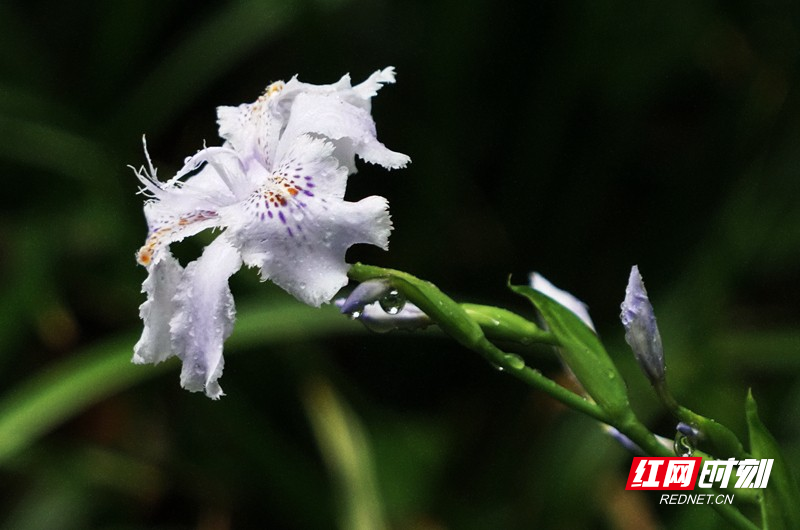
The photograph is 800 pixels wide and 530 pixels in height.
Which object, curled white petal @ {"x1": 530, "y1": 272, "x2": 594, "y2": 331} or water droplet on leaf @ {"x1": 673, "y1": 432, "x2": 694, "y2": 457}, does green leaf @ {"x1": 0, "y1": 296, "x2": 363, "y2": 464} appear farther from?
water droplet on leaf @ {"x1": 673, "y1": 432, "x2": 694, "y2": 457}

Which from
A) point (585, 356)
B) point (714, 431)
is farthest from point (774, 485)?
point (585, 356)

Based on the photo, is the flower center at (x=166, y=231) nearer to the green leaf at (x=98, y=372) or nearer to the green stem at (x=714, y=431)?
the green stem at (x=714, y=431)

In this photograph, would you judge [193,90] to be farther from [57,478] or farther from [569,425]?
[569,425]

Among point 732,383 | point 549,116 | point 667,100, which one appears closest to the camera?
point 732,383

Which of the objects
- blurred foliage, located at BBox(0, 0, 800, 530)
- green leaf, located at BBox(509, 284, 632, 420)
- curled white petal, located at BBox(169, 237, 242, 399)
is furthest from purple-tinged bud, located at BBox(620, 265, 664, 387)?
blurred foliage, located at BBox(0, 0, 800, 530)

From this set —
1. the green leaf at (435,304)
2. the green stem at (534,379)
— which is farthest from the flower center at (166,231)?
the green stem at (534,379)

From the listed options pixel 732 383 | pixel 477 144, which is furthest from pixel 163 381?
pixel 732 383
